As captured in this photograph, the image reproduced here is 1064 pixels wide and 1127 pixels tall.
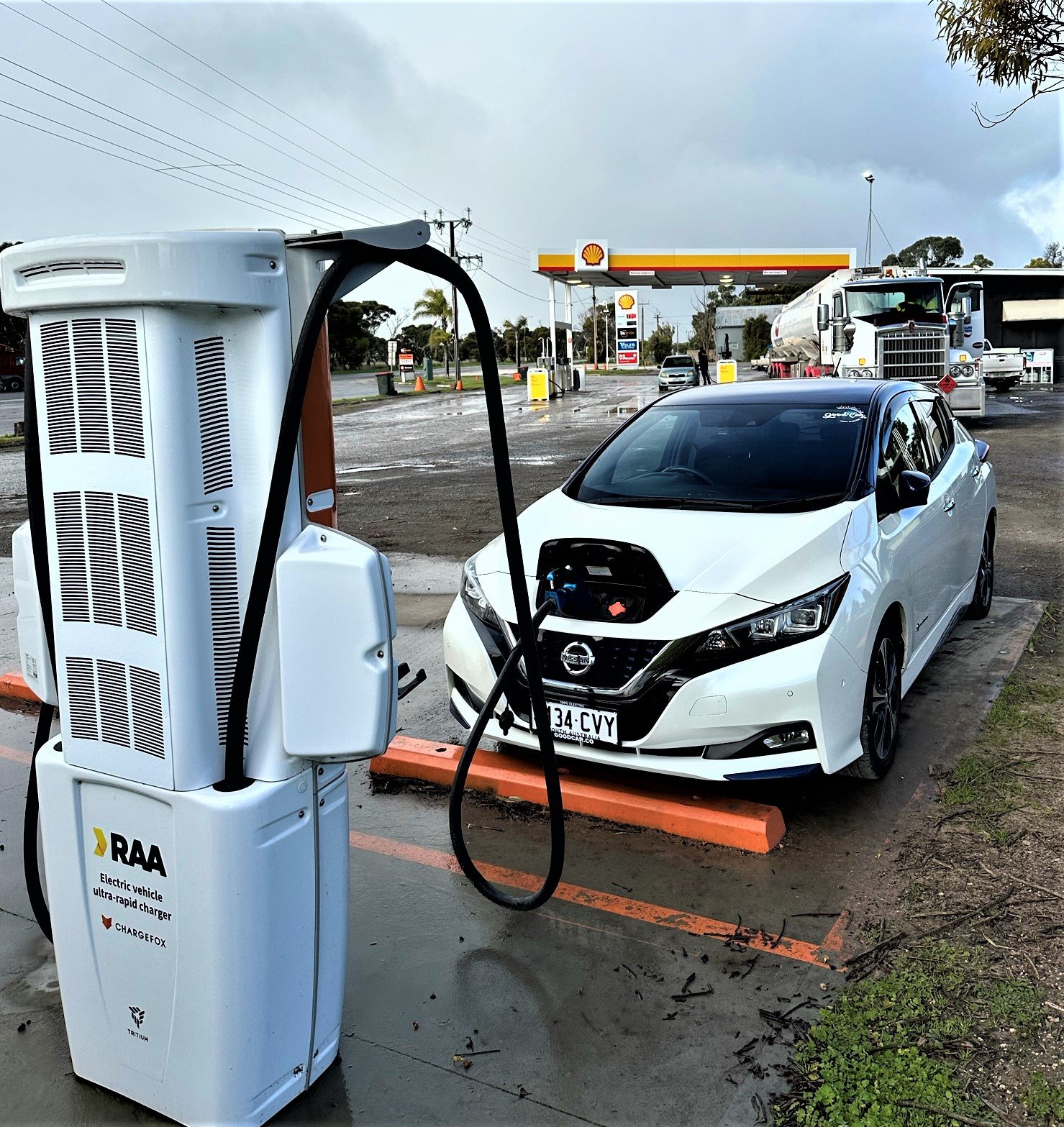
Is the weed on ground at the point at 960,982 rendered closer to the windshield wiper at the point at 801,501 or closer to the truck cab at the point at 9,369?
the windshield wiper at the point at 801,501

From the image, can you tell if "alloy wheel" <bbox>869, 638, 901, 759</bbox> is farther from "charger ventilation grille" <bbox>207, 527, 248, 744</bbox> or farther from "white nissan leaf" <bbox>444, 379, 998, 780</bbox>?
"charger ventilation grille" <bbox>207, 527, 248, 744</bbox>

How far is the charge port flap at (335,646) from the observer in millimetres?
2258

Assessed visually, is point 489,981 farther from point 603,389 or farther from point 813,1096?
point 603,389

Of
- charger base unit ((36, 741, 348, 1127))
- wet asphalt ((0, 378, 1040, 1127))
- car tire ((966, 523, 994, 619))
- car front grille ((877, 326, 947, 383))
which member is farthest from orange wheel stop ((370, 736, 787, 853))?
car front grille ((877, 326, 947, 383))

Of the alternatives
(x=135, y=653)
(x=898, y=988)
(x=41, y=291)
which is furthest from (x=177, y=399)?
(x=898, y=988)

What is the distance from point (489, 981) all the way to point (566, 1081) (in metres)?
0.48

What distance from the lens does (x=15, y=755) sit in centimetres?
500

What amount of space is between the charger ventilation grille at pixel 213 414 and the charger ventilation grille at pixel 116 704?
45 cm

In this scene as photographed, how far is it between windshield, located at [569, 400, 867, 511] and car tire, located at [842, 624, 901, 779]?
668 mm

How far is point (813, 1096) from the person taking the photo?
2.57 m

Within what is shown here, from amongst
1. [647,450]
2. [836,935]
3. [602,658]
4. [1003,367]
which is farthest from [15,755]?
[1003,367]

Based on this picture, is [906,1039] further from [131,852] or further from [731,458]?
[731,458]

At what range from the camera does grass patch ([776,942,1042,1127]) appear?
2525 millimetres

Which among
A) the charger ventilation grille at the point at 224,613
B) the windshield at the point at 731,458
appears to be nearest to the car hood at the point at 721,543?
the windshield at the point at 731,458
